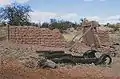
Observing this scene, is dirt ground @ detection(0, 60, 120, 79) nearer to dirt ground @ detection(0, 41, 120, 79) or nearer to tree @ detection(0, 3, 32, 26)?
dirt ground @ detection(0, 41, 120, 79)

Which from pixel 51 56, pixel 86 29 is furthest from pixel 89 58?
pixel 86 29

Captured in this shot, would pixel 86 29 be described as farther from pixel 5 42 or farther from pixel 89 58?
pixel 89 58

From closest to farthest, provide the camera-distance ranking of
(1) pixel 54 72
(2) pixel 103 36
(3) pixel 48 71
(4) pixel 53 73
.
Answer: (4) pixel 53 73 → (1) pixel 54 72 → (3) pixel 48 71 → (2) pixel 103 36

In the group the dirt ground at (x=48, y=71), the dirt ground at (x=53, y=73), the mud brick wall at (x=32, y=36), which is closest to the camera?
the dirt ground at (x=53, y=73)

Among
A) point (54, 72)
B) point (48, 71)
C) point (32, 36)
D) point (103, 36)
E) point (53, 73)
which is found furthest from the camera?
point (103, 36)

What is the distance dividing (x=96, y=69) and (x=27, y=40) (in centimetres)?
1000

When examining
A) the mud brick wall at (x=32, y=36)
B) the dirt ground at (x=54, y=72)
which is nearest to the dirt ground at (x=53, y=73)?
the dirt ground at (x=54, y=72)

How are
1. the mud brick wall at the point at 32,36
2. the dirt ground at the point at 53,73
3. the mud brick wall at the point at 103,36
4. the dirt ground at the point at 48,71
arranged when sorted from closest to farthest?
the dirt ground at the point at 53,73, the dirt ground at the point at 48,71, the mud brick wall at the point at 32,36, the mud brick wall at the point at 103,36

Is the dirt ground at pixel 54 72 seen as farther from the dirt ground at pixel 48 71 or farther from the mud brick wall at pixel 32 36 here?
the mud brick wall at pixel 32 36

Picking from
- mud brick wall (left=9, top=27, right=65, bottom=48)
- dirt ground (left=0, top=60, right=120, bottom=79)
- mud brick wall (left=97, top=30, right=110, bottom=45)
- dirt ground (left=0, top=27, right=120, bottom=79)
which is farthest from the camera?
mud brick wall (left=97, top=30, right=110, bottom=45)

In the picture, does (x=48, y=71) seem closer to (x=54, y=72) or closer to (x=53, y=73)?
(x=54, y=72)

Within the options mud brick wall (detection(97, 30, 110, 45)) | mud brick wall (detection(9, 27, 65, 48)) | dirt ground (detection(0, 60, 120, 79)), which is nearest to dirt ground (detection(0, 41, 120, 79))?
dirt ground (detection(0, 60, 120, 79))

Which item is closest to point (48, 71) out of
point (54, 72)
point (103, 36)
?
point (54, 72)

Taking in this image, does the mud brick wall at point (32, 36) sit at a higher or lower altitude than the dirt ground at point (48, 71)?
higher
